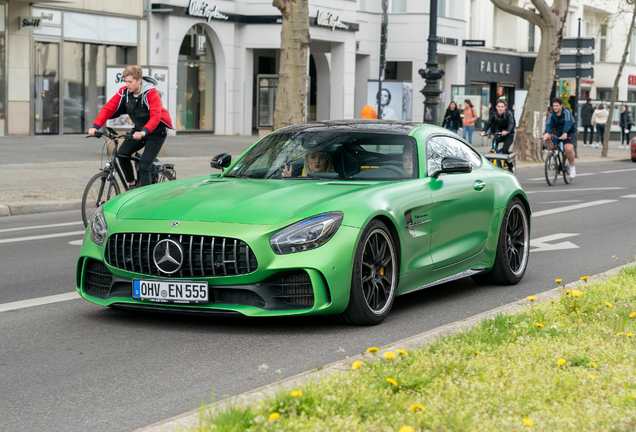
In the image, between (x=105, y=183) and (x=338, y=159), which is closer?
(x=338, y=159)

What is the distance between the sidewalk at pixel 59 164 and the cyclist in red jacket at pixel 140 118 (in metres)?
2.96

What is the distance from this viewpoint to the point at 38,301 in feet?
23.4

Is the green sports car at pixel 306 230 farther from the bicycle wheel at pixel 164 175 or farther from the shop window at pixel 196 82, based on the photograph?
the shop window at pixel 196 82

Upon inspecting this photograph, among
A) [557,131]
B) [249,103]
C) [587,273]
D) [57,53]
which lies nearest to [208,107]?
[249,103]

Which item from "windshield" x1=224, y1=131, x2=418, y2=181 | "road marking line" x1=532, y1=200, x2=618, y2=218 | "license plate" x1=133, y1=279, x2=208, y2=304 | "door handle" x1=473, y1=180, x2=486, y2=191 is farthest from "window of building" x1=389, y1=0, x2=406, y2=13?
"license plate" x1=133, y1=279, x2=208, y2=304

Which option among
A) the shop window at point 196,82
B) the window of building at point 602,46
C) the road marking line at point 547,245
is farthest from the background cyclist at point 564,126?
the window of building at point 602,46

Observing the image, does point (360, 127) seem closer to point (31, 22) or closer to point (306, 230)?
point (306, 230)

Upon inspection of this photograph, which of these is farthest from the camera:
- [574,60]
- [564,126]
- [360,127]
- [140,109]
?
[574,60]

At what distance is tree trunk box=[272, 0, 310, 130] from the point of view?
19297 millimetres

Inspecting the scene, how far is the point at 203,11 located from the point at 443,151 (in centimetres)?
2904

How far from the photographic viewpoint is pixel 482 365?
461 cm

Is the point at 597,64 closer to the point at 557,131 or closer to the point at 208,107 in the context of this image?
the point at 208,107

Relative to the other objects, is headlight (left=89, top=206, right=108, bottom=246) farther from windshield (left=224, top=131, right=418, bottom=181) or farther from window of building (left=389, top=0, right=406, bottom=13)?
window of building (left=389, top=0, right=406, bottom=13)

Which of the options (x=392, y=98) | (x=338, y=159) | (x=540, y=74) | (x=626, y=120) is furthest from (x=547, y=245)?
(x=626, y=120)
